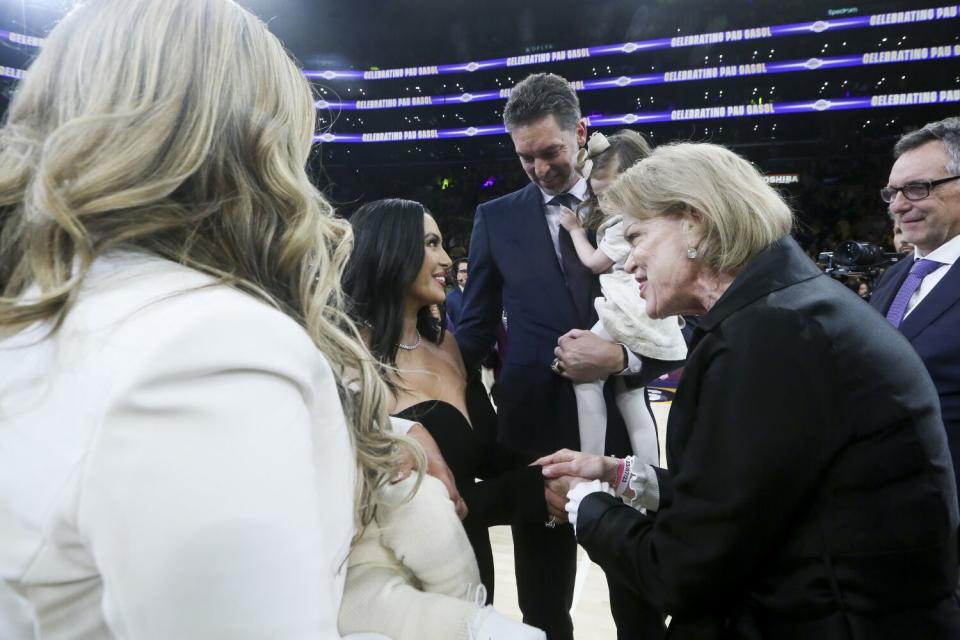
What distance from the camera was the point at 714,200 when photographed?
125 centimetres

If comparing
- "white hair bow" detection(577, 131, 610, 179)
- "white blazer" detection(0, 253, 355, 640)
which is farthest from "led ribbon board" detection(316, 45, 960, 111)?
"white blazer" detection(0, 253, 355, 640)

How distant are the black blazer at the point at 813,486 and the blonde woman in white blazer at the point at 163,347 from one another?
0.65m

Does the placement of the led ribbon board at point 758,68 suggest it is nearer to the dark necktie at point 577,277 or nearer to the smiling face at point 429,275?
the dark necktie at point 577,277

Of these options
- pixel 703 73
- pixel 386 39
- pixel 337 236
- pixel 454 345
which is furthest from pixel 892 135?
pixel 337 236

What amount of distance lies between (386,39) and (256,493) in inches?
635

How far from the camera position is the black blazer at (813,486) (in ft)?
3.22

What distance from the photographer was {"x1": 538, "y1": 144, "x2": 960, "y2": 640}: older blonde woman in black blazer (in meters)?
0.98

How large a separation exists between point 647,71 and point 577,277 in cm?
1285

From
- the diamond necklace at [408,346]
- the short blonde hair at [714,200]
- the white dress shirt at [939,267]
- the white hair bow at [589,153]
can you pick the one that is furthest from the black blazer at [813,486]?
the white dress shirt at [939,267]

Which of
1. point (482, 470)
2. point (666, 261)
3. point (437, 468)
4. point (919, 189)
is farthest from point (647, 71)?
point (437, 468)

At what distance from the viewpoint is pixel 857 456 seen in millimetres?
995

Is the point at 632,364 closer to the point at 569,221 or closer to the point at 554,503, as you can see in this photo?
the point at 569,221

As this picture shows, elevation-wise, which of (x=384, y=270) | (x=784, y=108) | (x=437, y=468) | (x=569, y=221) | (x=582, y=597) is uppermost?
(x=784, y=108)

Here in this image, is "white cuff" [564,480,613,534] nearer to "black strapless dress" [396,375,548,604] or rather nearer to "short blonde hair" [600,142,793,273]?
"black strapless dress" [396,375,548,604]
